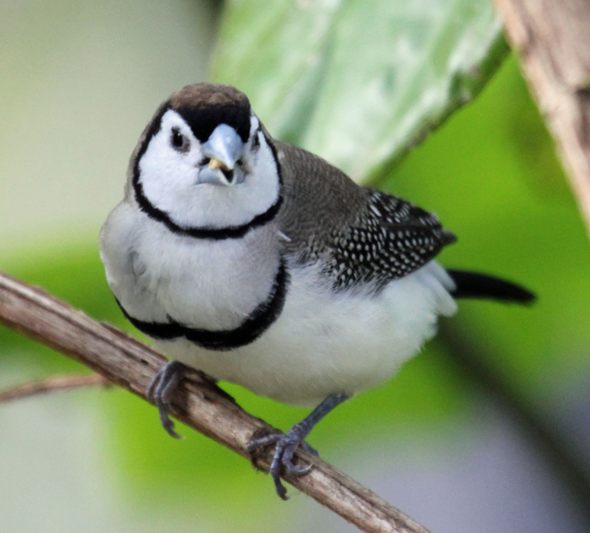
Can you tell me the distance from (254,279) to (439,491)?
182 cm

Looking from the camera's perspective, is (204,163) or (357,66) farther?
(357,66)

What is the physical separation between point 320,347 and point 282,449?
0.16 m

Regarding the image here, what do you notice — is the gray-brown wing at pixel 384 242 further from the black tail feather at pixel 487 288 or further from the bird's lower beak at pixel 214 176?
the bird's lower beak at pixel 214 176

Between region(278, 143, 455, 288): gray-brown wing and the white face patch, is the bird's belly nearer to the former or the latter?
region(278, 143, 455, 288): gray-brown wing

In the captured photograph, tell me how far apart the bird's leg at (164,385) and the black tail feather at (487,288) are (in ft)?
2.06

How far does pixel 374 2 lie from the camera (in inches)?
83.3

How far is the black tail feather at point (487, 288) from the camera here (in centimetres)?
258

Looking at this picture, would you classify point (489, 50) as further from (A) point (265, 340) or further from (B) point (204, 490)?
(B) point (204, 490)

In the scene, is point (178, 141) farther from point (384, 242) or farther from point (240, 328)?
point (384, 242)

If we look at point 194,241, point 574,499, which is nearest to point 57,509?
point 574,499

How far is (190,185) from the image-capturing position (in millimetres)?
1996

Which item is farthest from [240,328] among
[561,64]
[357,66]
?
[561,64]

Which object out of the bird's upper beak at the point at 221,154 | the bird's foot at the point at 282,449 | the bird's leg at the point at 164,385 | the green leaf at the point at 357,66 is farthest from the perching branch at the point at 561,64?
the bird's leg at the point at 164,385

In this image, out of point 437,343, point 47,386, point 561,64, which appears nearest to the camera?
point 561,64
